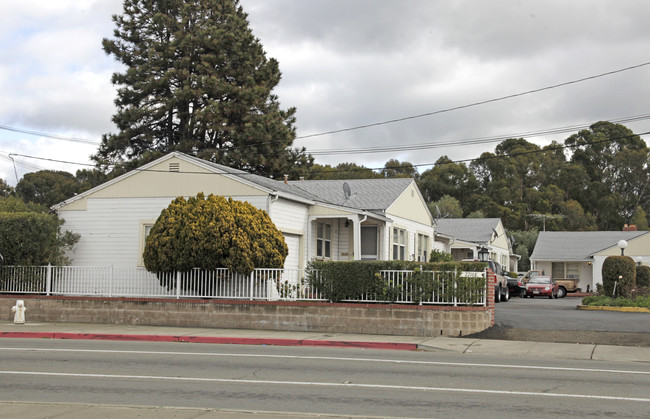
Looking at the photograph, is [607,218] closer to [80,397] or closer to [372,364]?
[372,364]

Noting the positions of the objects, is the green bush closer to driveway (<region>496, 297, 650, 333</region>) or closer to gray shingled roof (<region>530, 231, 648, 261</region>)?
driveway (<region>496, 297, 650, 333</region>)

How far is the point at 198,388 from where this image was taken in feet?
33.2

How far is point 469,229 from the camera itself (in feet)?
175

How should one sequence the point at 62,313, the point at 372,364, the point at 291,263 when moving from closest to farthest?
the point at 372,364 < the point at 62,313 < the point at 291,263

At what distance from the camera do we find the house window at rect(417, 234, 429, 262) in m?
33.3

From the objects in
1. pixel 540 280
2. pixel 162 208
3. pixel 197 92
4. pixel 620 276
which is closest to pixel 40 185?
pixel 197 92

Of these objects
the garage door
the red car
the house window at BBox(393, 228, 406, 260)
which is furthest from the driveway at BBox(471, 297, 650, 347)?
the red car

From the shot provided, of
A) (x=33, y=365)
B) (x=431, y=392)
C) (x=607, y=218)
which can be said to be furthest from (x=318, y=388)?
(x=607, y=218)

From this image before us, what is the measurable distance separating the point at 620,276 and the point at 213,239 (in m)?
16.0

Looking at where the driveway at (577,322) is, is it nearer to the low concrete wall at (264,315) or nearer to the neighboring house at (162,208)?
the low concrete wall at (264,315)

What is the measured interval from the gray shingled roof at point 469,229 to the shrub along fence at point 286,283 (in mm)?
31011

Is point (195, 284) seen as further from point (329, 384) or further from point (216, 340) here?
point (329, 384)

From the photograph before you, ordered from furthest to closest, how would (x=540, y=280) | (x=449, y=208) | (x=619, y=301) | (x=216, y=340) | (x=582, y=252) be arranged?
(x=449, y=208) < (x=582, y=252) < (x=540, y=280) < (x=619, y=301) < (x=216, y=340)

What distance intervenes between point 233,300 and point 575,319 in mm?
9891
